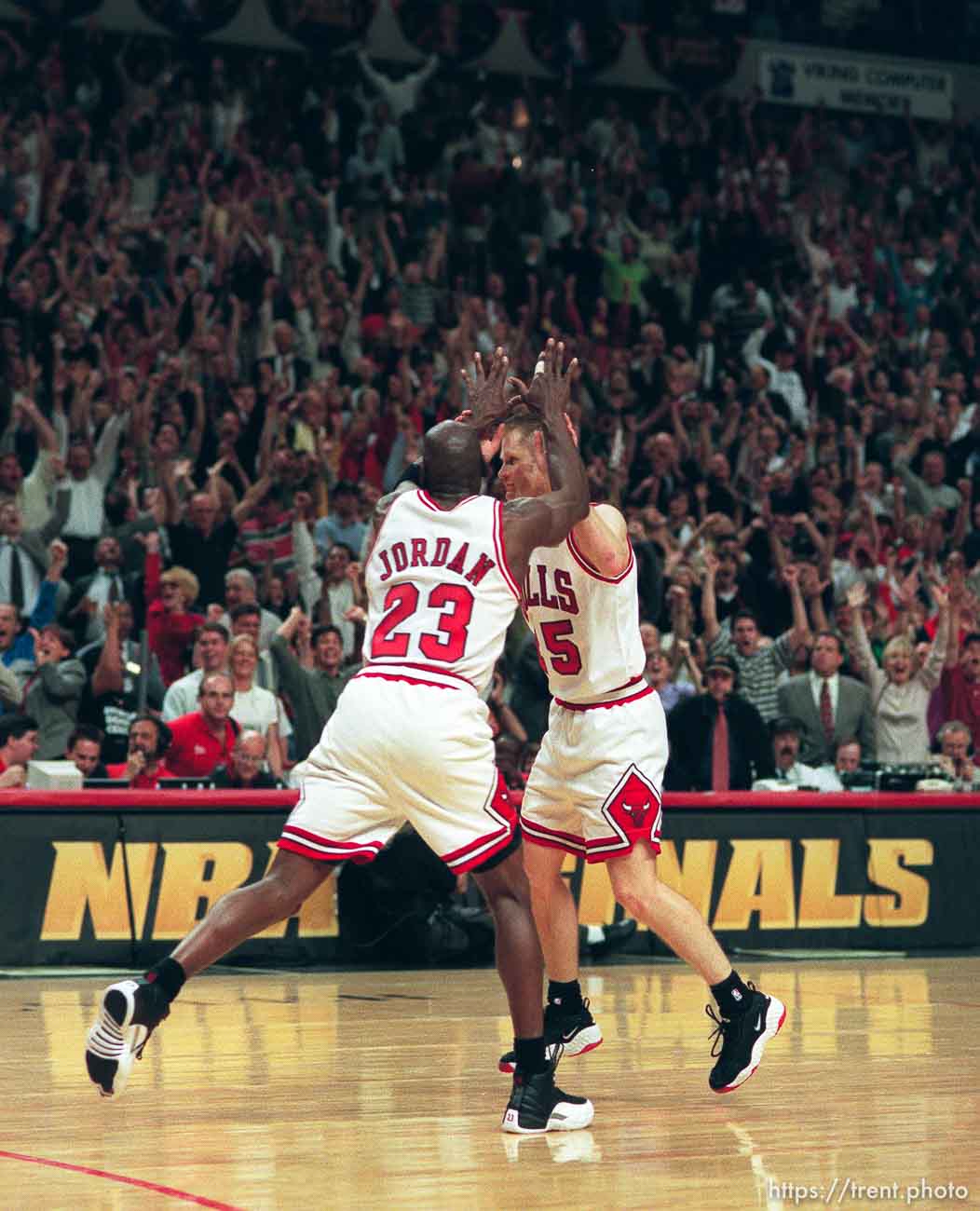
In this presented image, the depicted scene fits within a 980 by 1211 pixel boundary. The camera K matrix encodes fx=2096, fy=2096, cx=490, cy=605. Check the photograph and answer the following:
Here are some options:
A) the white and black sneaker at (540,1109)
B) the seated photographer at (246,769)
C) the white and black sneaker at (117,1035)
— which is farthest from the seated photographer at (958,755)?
the white and black sneaker at (117,1035)

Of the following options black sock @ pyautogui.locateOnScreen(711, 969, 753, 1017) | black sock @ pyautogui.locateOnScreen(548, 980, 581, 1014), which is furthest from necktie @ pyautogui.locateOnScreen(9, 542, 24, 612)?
black sock @ pyautogui.locateOnScreen(711, 969, 753, 1017)

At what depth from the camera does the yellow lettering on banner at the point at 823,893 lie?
1395 cm

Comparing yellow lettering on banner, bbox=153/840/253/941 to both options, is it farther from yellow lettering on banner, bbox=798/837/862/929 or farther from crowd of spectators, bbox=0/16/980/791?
yellow lettering on banner, bbox=798/837/862/929

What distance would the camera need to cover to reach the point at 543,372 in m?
7.32

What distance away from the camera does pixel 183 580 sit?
14.8m

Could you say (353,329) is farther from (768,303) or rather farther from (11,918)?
(11,918)

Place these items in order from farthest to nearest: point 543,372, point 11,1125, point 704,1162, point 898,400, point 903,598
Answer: point 898,400 < point 903,598 < point 543,372 < point 11,1125 < point 704,1162

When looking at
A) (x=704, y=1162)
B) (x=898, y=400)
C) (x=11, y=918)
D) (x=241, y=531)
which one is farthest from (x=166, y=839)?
(x=898, y=400)

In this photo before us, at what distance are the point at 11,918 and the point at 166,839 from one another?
1030 mm

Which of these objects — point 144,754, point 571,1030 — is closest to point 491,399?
point 571,1030

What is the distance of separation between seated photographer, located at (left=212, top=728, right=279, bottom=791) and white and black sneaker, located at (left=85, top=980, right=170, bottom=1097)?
6.48 metres

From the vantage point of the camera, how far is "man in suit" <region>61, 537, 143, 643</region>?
14.9 metres

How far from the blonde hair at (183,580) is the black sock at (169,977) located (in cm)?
817

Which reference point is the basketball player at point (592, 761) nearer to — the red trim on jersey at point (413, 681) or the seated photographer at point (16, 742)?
the red trim on jersey at point (413, 681)
